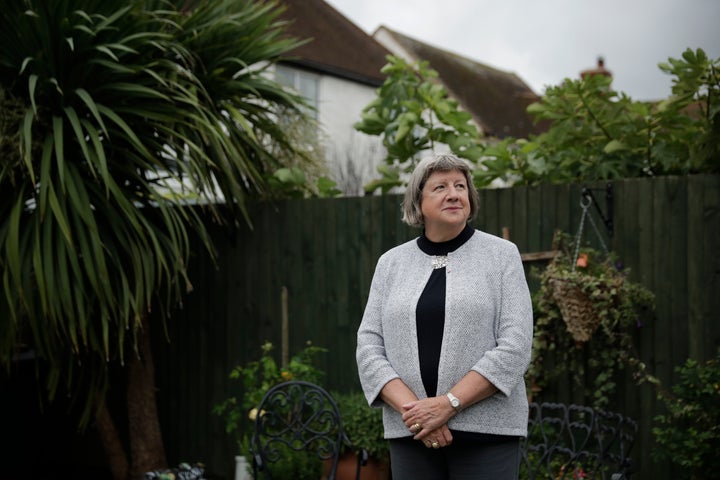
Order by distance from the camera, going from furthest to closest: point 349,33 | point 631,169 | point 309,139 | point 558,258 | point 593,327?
point 349,33, point 309,139, point 631,169, point 558,258, point 593,327

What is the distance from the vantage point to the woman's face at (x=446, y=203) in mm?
2385

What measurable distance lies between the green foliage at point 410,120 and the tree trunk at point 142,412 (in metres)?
1.69

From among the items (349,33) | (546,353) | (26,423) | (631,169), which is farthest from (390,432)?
(349,33)

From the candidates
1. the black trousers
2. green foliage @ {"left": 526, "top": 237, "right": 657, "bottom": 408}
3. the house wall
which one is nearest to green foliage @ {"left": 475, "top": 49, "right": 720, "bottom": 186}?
green foliage @ {"left": 526, "top": 237, "right": 657, "bottom": 408}

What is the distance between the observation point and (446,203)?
2.39m

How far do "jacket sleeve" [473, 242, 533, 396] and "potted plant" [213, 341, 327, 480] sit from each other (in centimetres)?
212

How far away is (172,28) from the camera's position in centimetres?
493

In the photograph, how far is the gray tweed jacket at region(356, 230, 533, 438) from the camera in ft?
7.36

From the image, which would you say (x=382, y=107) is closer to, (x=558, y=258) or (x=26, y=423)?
(x=558, y=258)

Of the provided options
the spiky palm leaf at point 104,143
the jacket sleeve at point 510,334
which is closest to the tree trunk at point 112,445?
the spiky palm leaf at point 104,143

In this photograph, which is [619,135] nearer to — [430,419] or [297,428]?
[297,428]

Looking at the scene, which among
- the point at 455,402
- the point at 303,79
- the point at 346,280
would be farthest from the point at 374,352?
the point at 303,79

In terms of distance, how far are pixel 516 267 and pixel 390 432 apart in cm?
57

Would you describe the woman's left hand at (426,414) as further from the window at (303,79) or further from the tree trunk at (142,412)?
the window at (303,79)
